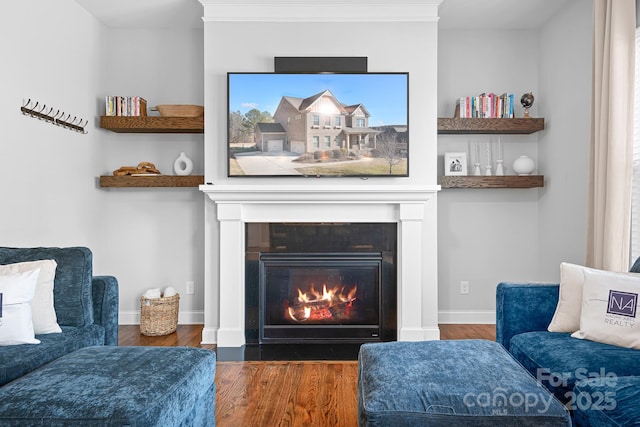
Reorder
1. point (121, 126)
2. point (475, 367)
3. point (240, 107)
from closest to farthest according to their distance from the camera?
point (475, 367) < point (240, 107) < point (121, 126)

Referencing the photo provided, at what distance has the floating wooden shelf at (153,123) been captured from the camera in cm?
364

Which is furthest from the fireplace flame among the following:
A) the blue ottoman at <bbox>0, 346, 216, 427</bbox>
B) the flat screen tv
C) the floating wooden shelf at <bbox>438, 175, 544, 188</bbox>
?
the blue ottoman at <bbox>0, 346, 216, 427</bbox>

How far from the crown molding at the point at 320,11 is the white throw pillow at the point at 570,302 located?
87.8 inches

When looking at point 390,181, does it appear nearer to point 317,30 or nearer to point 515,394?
point 317,30

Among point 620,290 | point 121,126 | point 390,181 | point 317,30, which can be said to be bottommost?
point 620,290

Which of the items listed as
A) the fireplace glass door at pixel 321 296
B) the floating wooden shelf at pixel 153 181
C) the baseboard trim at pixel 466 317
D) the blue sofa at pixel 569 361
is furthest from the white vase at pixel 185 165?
the blue sofa at pixel 569 361

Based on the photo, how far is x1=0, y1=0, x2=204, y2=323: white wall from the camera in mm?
3088

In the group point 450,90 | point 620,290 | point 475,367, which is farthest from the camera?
point 450,90

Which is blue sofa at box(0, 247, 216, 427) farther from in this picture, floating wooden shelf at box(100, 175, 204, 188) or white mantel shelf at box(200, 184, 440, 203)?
floating wooden shelf at box(100, 175, 204, 188)

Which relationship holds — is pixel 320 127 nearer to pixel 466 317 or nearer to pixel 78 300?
pixel 78 300

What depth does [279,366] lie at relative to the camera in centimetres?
297

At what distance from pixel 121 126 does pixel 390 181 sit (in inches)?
89.8

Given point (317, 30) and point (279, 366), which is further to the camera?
point (317, 30)

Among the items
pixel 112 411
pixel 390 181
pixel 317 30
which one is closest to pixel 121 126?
pixel 317 30
